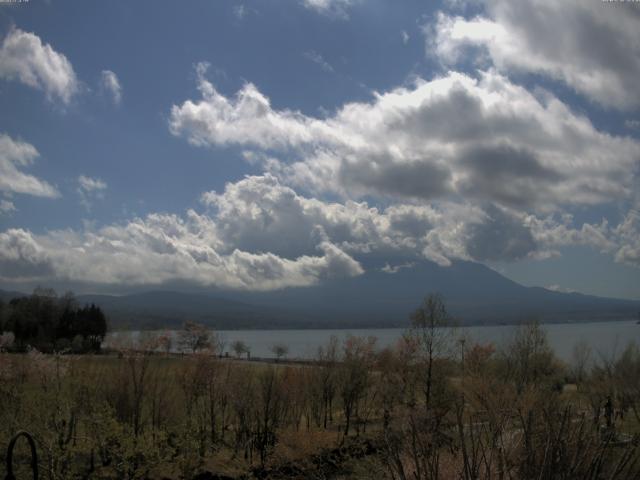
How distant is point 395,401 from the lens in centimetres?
4197

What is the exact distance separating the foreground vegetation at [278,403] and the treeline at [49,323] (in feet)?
170

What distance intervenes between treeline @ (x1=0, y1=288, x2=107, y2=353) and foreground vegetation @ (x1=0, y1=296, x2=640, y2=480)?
170 ft

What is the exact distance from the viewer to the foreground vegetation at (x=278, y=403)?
2234cm

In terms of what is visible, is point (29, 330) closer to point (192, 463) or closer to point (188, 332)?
point (188, 332)

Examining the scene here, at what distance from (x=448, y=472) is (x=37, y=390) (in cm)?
2012

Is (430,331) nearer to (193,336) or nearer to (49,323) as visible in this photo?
(193,336)

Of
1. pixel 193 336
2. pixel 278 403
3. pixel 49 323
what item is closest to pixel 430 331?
pixel 278 403

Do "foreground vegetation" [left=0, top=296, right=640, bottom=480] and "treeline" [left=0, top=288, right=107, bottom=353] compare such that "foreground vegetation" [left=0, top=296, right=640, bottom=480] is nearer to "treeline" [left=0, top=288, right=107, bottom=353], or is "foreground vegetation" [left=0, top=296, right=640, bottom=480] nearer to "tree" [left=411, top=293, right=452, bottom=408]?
"tree" [left=411, top=293, right=452, bottom=408]

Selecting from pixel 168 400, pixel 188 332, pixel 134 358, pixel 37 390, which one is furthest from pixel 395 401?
pixel 188 332

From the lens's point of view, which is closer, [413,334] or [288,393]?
[288,393]

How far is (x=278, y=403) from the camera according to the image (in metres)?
34.9

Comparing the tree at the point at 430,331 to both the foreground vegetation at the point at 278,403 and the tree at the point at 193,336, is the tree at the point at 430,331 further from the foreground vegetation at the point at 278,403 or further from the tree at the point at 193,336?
the tree at the point at 193,336

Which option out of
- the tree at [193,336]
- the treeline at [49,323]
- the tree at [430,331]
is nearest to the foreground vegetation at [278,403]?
the tree at [430,331]

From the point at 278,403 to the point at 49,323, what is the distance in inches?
2863
